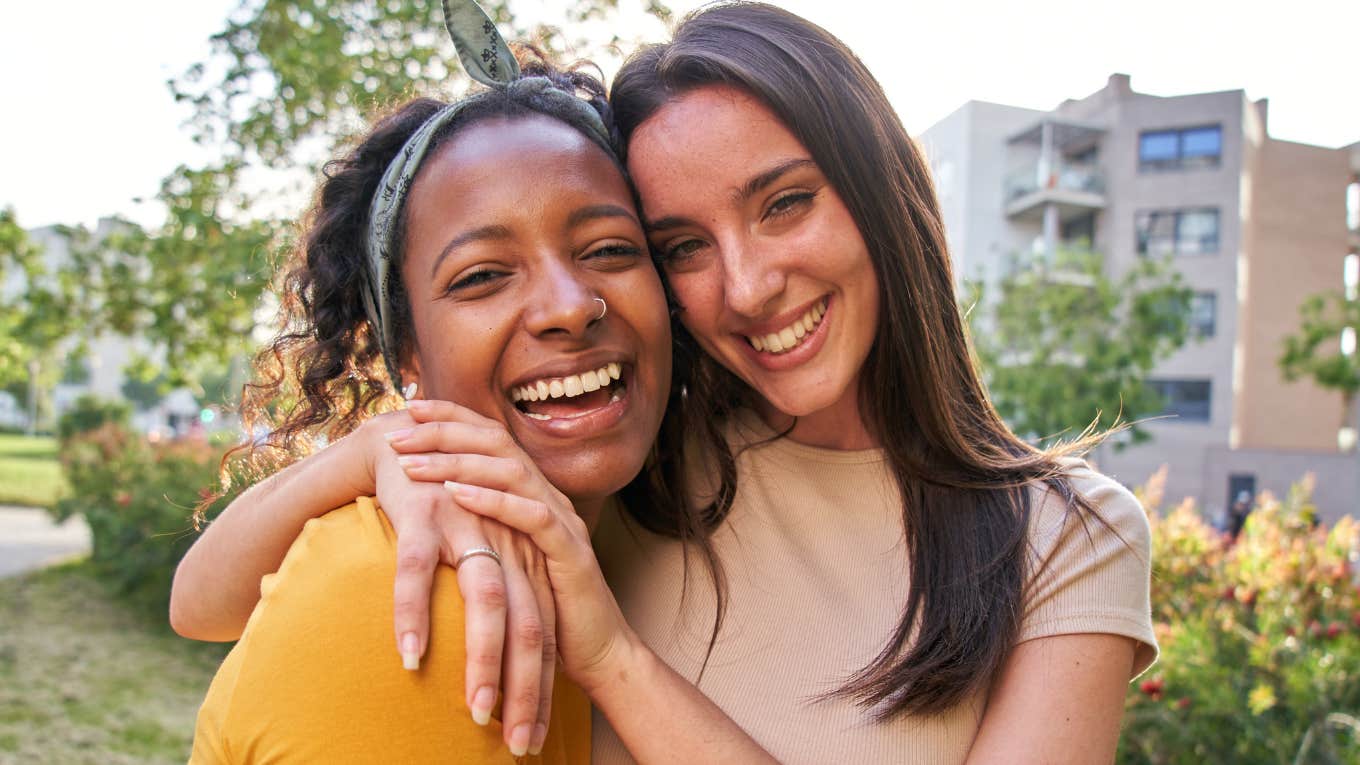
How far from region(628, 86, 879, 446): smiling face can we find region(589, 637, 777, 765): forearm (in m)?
0.73

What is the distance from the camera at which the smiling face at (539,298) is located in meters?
1.72

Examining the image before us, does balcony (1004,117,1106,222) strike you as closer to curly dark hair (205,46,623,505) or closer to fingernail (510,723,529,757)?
curly dark hair (205,46,623,505)

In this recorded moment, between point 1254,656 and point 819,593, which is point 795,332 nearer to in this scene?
point 819,593

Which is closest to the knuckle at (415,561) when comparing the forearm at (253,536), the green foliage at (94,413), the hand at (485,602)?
the hand at (485,602)

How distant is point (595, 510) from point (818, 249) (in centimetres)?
75

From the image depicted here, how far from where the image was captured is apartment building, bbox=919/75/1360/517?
2469 cm

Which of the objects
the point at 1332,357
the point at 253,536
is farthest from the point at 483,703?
the point at 1332,357

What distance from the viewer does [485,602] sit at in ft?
4.17

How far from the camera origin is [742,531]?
209 cm

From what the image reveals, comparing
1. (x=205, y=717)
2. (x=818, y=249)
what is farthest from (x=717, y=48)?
(x=205, y=717)

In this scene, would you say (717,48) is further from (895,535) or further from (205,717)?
(205,717)

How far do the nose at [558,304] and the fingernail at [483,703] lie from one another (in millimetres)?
679

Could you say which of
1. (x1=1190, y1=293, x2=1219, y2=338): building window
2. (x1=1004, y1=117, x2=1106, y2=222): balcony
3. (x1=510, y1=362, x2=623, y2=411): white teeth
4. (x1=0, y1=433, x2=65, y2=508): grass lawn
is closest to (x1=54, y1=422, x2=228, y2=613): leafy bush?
(x1=0, y1=433, x2=65, y2=508): grass lawn

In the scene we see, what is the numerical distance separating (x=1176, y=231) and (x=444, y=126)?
27.6 metres
